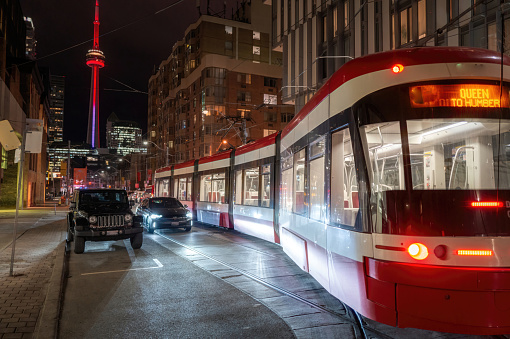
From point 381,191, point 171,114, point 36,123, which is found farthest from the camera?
point 171,114

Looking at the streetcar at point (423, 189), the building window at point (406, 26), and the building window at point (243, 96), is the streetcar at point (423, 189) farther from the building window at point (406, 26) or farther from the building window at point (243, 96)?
the building window at point (243, 96)

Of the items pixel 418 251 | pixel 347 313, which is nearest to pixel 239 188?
pixel 347 313

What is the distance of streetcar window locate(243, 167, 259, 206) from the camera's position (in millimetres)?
13344

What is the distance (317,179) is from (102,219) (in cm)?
760

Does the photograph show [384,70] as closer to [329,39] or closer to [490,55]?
[490,55]

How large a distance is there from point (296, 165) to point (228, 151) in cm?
889

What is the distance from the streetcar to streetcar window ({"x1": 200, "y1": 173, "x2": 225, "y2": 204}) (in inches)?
456

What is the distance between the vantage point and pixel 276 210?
11656mm

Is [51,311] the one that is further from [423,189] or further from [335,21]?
[335,21]

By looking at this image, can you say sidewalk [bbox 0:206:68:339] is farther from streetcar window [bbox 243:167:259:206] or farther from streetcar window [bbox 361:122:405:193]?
streetcar window [bbox 243:167:259:206]

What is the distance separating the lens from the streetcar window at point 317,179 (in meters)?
6.18

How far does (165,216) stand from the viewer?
1658cm

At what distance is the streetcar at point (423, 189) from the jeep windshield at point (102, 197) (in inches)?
380

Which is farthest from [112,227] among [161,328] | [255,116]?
[255,116]
